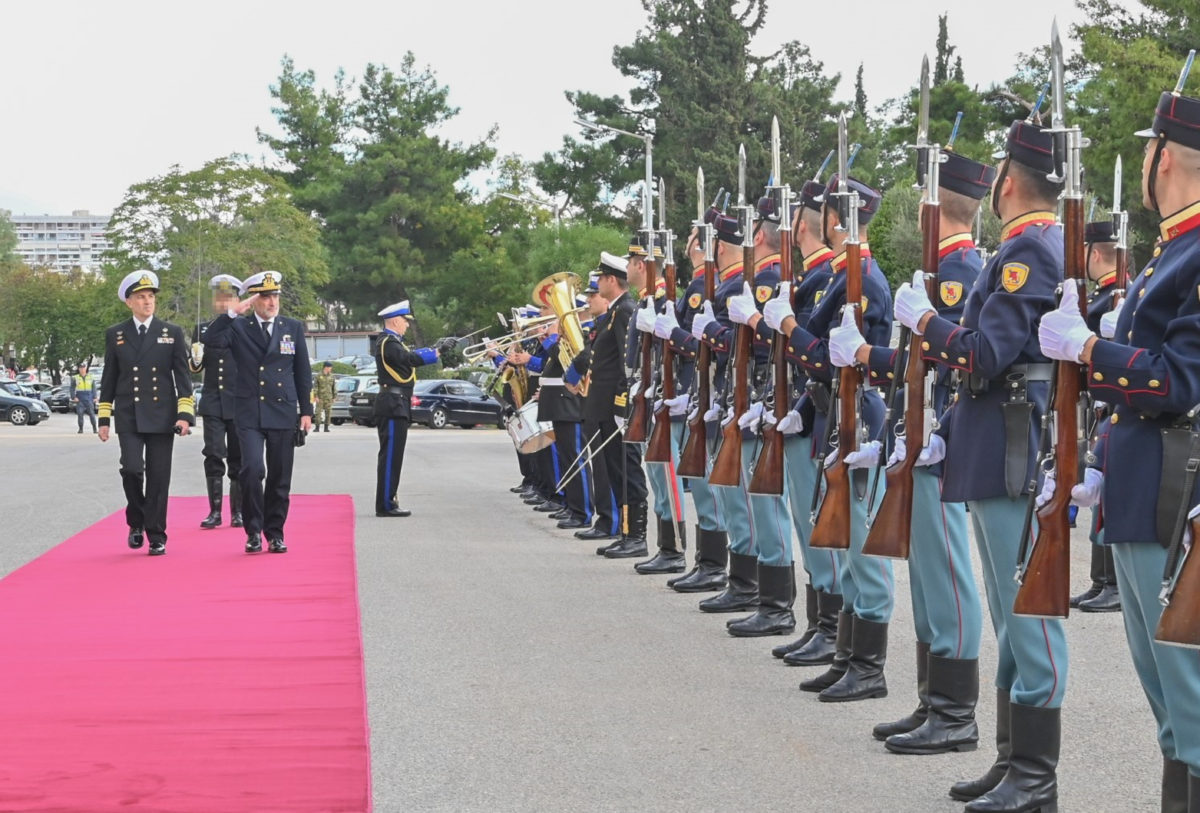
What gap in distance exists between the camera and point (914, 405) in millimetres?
5578

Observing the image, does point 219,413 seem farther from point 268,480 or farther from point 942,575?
point 942,575

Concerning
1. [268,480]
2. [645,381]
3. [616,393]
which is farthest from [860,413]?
[268,480]

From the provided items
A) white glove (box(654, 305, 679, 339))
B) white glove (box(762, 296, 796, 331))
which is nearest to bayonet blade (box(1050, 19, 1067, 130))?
white glove (box(762, 296, 796, 331))

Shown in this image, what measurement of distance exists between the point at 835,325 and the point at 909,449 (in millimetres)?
1437

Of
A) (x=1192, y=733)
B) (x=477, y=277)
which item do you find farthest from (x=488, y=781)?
(x=477, y=277)

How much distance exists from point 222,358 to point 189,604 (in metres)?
3.94

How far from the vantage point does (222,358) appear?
41.9 ft

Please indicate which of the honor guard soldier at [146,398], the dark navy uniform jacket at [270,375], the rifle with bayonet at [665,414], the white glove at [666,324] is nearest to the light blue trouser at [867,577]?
the white glove at [666,324]

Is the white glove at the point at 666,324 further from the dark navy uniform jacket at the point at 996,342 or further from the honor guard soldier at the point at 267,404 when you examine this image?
the dark navy uniform jacket at the point at 996,342

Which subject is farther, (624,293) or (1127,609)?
(624,293)

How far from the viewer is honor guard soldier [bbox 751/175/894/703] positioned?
6.72 m

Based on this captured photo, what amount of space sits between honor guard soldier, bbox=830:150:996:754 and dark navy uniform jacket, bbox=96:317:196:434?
685 cm

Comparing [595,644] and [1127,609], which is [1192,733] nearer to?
[1127,609]

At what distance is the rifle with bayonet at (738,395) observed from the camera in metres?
8.10
